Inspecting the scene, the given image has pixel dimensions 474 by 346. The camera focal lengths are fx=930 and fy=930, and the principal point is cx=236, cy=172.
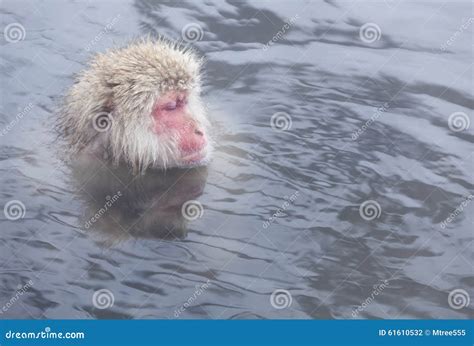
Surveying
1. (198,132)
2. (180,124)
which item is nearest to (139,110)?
(180,124)

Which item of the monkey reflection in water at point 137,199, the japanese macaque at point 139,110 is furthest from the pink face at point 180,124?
the monkey reflection in water at point 137,199

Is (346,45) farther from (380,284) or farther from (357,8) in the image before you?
(380,284)

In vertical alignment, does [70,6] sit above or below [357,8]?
below

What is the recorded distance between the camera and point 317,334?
5.95 metres

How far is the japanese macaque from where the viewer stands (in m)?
7.26

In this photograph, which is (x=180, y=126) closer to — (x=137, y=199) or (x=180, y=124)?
(x=180, y=124)

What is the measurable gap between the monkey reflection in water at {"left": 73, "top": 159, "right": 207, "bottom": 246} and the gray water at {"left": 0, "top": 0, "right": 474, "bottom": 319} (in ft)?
0.05

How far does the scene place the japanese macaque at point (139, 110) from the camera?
7258 millimetres

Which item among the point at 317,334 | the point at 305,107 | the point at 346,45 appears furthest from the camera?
the point at 346,45

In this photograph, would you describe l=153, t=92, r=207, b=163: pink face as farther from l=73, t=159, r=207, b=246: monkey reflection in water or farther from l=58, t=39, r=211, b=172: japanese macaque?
l=73, t=159, r=207, b=246: monkey reflection in water

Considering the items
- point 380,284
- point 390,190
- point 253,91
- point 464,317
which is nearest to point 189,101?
point 253,91

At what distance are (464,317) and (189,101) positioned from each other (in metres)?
2.87

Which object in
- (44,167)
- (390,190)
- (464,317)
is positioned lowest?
(464,317)

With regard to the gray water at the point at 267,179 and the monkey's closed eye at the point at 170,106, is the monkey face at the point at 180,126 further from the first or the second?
the gray water at the point at 267,179
